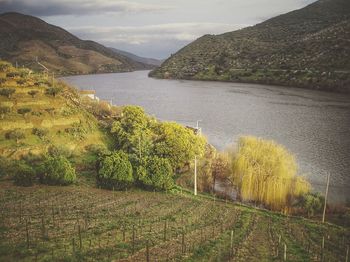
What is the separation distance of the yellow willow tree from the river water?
5223 millimetres

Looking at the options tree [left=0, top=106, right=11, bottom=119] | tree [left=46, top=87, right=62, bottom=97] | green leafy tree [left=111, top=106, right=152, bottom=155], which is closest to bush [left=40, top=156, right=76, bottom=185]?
green leafy tree [left=111, top=106, right=152, bottom=155]

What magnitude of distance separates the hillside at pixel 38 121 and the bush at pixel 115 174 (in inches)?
347

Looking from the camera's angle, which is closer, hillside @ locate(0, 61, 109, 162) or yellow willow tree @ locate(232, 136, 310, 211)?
yellow willow tree @ locate(232, 136, 310, 211)

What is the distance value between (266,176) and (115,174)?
14677mm

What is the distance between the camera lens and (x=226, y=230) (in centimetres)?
2631

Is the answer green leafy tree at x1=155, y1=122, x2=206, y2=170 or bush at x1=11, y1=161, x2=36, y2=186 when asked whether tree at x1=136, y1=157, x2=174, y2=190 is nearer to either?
green leafy tree at x1=155, y1=122, x2=206, y2=170

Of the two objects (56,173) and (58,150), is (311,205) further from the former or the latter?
(58,150)

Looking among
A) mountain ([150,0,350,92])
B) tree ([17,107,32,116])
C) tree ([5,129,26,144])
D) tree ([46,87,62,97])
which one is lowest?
tree ([5,129,26,144])

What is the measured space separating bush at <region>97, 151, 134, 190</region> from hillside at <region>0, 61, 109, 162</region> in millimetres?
8804

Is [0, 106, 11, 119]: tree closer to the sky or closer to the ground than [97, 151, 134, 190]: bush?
closer to the sky

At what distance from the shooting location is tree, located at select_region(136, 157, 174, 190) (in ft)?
120

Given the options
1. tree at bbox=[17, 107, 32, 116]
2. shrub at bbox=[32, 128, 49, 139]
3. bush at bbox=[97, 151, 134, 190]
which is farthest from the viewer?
tree at bbox=[17, 107, 32, 116]

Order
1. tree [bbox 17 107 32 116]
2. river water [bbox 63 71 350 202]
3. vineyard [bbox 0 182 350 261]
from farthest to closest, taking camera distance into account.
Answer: river water [bbox 63 71 350 202], tree [bbox 17 107 32 116], vineyard [bbox 0 182 350 261]

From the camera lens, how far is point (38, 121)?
4700 cm
